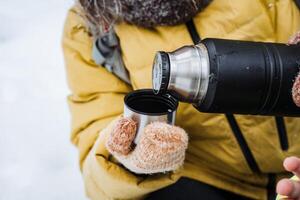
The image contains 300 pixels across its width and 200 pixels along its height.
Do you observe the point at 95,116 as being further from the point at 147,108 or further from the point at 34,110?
the point at 34,110

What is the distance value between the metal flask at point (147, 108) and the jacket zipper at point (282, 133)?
0.19 m

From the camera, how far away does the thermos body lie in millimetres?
571

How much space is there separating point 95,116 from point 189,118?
189 millimetres

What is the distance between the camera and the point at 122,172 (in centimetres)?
83

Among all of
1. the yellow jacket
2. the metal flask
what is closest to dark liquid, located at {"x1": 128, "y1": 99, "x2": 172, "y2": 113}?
the metal flask

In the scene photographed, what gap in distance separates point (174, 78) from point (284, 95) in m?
0.13

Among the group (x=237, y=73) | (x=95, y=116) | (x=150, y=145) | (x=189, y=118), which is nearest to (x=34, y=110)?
(x=95, y=116)

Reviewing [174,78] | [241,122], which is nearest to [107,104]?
[241,122]

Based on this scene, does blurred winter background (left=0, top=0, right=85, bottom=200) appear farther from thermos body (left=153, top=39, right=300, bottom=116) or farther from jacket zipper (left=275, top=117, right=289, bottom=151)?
thermos body (left=153, top=39, right=300, bottom=116)

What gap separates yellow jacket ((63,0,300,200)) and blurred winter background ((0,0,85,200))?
13.5 inches

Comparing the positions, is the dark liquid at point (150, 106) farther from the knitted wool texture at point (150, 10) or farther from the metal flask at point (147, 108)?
the knitted wool texture at point (150, 10)

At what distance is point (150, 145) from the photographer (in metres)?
0.70

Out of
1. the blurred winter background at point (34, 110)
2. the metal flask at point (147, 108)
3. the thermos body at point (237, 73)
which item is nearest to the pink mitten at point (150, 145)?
the metal flask at point (147, 108)

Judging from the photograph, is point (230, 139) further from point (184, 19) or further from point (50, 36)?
point (50, 36)
